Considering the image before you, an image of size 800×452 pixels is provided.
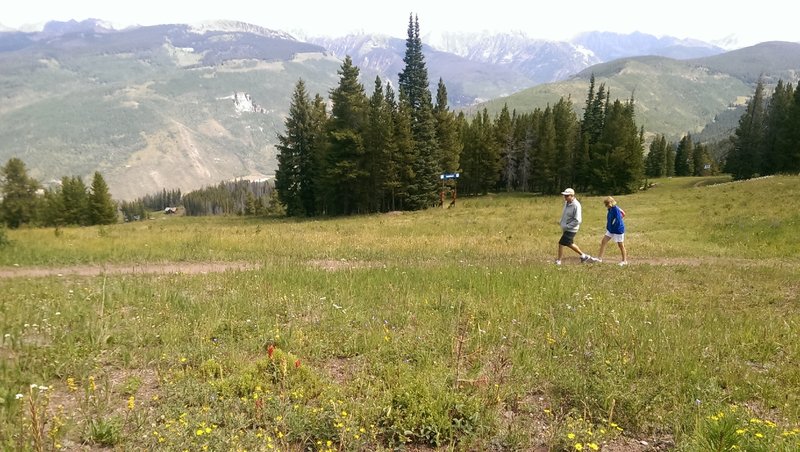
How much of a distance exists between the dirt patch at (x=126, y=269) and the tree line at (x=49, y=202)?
67.2 m

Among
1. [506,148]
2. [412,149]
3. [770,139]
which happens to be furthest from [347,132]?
[770,139]

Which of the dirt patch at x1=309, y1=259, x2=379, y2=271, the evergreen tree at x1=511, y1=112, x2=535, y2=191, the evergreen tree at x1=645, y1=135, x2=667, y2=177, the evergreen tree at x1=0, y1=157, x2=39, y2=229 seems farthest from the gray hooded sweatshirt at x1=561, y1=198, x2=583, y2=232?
the evergreen tree at x1=645, y1=135, x2=667, y2=177

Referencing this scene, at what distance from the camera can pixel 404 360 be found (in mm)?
5840

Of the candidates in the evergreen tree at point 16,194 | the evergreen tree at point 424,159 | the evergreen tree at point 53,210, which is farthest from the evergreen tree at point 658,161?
the evergreen tree at point 16,194

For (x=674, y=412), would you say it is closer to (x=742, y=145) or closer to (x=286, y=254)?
(x=286, y=254)

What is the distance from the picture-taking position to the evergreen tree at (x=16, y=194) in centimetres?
6388

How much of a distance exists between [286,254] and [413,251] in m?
5.16

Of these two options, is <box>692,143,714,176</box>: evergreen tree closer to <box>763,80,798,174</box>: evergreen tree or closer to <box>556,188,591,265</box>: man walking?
<box>763,80,798,174</box>: evergreen tree

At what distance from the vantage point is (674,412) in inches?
180

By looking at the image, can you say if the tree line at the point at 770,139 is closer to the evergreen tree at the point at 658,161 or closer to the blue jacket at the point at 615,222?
the evergreen tree at the point at 658,161

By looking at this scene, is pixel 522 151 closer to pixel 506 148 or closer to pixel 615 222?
pixel 506 148

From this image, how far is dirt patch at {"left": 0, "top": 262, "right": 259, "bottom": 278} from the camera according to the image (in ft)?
41.9

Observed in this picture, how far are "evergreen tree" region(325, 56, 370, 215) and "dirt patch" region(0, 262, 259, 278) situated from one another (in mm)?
29018

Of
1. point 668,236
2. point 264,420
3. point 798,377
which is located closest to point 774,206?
point 668,236
